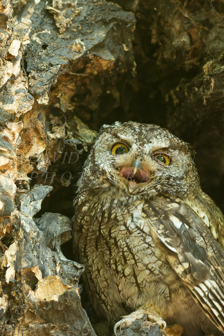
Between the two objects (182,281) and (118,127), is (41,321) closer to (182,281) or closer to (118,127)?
(182,281)

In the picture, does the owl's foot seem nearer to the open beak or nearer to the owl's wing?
the owl's wing

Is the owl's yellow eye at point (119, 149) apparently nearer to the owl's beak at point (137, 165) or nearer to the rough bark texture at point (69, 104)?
the owl's beak at point (137, 165)

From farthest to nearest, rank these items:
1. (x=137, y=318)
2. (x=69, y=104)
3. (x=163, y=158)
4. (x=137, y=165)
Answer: (x=69, y=104) < (x=163, y=158) < (x=137, y=165) < (x=137, y=318)

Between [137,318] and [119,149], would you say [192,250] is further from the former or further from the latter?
[119,149]

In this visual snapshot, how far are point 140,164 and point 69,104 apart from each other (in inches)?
31.3

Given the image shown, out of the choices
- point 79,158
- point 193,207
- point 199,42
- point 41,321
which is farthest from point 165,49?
point 41,321

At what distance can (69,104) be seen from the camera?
2.88 meters

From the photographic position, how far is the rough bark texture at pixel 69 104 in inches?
72.8

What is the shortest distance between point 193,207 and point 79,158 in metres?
0.88

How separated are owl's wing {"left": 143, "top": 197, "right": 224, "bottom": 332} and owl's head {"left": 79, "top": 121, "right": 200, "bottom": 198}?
12cm

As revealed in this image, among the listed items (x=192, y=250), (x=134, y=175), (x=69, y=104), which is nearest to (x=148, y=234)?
(x=192, y=250)

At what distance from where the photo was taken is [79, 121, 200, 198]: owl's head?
8.01ft

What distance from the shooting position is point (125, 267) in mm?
2287

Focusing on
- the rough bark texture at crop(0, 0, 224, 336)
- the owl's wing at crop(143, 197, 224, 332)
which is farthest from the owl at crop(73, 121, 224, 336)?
the rough bark texture at crop(0, 0, 224, 336)
